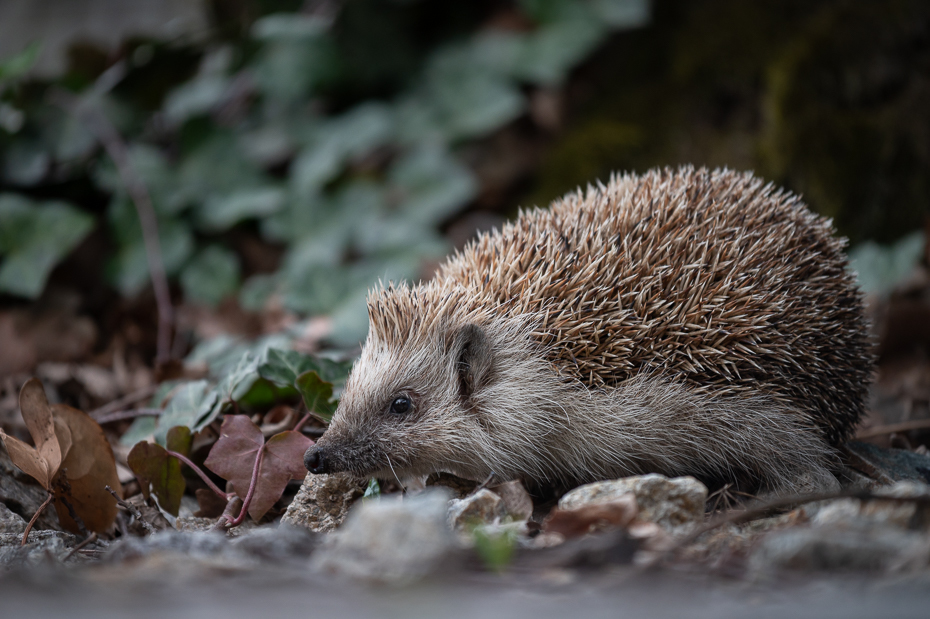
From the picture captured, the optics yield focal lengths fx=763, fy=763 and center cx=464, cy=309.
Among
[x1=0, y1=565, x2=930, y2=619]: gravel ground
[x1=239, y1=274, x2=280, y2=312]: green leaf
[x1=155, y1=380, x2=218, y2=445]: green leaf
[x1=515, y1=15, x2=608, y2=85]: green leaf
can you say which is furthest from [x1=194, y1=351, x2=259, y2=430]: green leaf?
[x1=515, y1=15, x2=608, y2=85]: green leaf

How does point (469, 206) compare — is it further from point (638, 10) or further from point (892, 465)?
point (892, 465)

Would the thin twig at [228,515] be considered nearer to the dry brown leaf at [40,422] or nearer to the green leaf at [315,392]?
the green leaf at [315,392]

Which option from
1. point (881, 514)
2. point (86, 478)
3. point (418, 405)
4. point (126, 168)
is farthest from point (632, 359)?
point (126, 168)

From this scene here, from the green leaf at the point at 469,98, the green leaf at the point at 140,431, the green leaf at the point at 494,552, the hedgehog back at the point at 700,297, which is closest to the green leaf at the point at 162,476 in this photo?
the green leaf at the point at 140,431

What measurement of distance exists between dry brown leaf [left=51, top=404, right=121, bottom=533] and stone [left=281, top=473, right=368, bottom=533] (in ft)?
2.03

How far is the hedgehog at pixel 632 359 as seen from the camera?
255 centimetres

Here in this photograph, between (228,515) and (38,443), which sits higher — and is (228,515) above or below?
below

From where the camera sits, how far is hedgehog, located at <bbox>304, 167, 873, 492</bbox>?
2.55 meters

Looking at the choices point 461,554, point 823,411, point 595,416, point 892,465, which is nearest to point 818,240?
point 823,411

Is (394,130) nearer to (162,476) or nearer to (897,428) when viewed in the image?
(162,476)

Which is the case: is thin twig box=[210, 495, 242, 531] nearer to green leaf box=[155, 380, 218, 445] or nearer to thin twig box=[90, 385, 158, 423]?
green leaf box=[155, 380, 218, 445]

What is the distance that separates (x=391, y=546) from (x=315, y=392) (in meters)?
1.34

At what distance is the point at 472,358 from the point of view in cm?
272

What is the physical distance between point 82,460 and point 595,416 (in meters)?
1.78
